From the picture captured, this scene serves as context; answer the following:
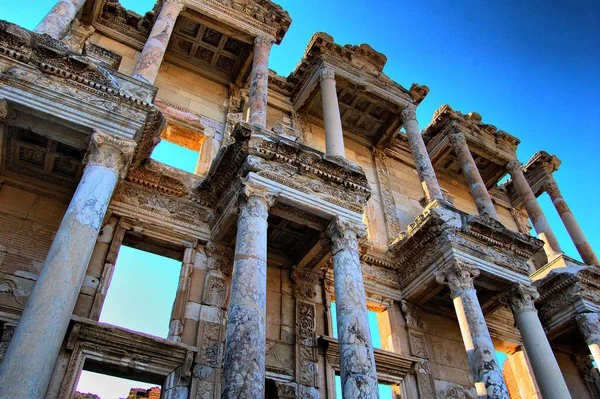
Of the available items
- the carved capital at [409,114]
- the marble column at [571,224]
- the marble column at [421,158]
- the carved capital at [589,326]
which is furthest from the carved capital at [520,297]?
the carved capital at [409,114]

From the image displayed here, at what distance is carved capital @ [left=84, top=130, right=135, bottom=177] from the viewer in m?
9.51

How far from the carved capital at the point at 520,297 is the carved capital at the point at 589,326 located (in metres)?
2.19

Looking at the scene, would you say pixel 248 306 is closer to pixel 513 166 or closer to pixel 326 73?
pixel 326 73

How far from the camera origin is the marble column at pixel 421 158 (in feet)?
50.7

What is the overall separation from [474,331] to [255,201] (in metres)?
6.23

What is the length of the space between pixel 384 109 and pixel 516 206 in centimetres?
849

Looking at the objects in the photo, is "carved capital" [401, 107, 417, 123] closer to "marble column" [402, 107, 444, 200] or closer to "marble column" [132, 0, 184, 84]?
"marble column" [402, 107, 444, 200]

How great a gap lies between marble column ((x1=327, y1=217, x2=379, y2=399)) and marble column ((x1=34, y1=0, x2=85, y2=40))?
7604 mm

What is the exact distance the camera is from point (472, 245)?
13852 mm

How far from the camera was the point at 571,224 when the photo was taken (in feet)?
63.1

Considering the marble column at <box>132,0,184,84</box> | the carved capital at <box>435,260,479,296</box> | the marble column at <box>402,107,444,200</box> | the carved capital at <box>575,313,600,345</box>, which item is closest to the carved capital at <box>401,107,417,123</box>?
the marble column at <box>402,107,444,200</box>

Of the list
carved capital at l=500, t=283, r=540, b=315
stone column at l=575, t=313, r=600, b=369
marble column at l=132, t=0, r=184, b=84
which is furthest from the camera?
stone column at l=575, t=313, r=600, b=369

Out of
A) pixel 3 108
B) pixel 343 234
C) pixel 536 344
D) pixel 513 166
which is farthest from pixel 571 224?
pixel 3 108

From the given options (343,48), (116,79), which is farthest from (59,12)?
(343,48)
